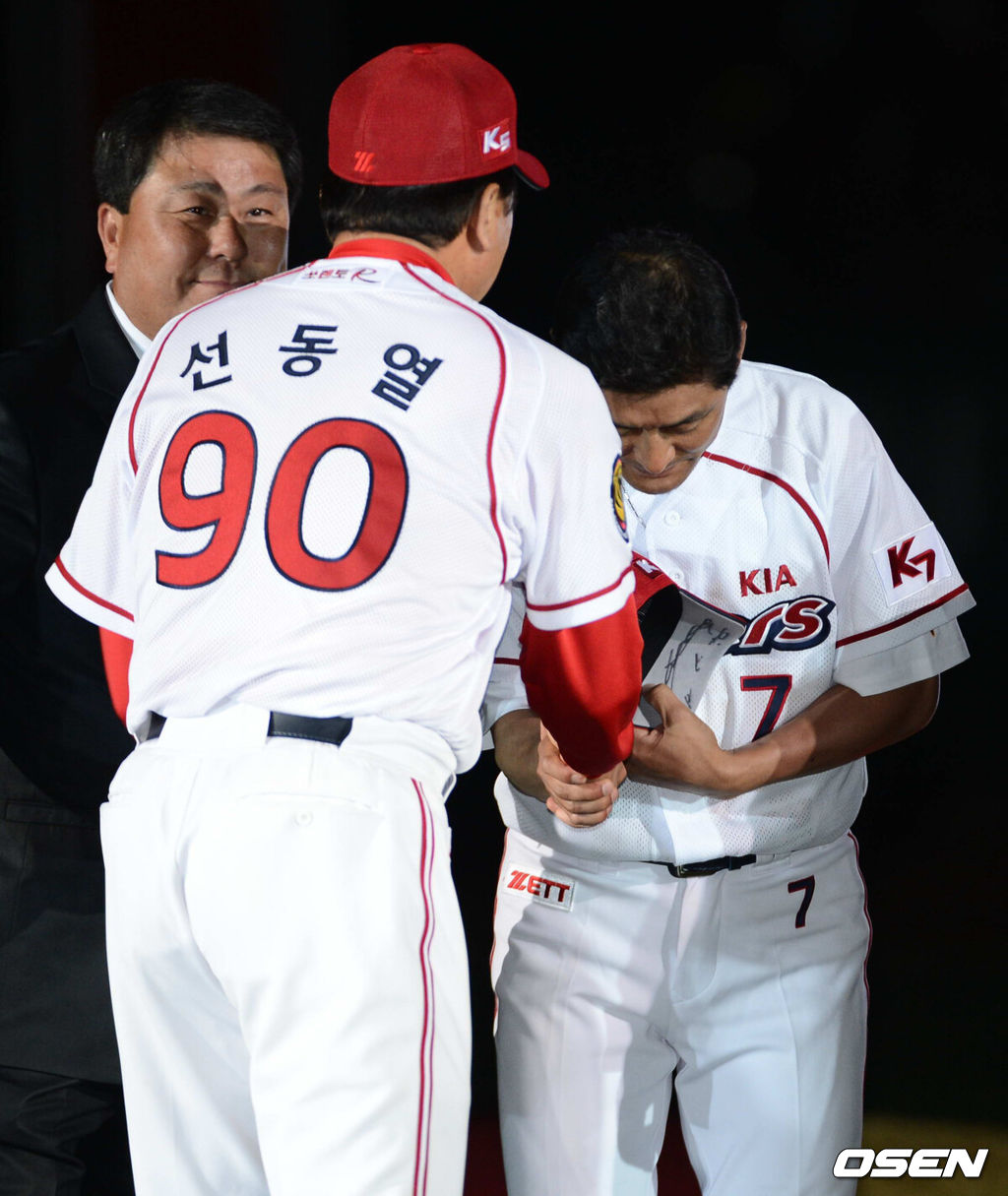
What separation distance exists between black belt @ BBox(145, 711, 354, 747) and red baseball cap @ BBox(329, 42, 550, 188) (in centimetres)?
56

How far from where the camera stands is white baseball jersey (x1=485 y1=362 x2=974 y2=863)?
1.73 meters

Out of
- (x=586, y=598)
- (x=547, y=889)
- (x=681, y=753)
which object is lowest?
(x=547, y=889)

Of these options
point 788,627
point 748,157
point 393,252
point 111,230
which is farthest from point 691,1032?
point 748,157

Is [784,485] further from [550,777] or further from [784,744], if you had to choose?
[550,777]

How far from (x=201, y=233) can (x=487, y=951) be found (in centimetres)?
165

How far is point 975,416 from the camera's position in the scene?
275 centimetres

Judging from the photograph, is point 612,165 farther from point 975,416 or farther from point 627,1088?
point 627,1088

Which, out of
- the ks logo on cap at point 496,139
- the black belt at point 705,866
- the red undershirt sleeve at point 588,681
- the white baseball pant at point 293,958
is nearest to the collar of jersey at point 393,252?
the ks logo on cap at point 496,139

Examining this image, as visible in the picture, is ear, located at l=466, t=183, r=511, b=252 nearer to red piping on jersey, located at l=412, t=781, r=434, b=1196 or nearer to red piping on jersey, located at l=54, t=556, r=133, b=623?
red piping on jersey, located at l=54, t=556, r=133, b=623

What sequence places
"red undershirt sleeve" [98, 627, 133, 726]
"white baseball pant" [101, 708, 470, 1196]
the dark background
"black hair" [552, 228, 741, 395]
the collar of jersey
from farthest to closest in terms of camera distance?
the dark background
"black hair" [552, 228, 741, 395]
"red undershirt sleeve" [98, 627, 133, 726]
the collar of jersey
"white baseball pant" [101, 708, 470, 1196]

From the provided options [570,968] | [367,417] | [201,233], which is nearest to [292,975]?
[367,417]

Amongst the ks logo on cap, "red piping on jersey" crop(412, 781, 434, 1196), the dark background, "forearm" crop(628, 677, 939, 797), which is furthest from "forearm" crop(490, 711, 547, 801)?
the dark background

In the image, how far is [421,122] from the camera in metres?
1.47

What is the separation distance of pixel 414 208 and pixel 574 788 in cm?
66
